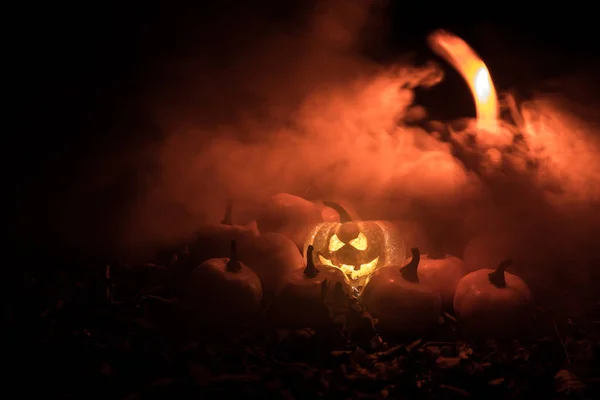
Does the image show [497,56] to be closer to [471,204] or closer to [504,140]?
[504,140]

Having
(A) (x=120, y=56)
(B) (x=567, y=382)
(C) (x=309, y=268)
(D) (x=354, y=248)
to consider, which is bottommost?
(B) (x=567, y=382)

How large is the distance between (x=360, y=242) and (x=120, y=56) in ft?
11.3

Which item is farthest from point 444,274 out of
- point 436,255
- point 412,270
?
point 412,270

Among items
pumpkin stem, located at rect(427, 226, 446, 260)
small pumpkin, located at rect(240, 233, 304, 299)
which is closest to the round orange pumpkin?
pumpkin stem, located at rect(427, 226, 446, 260)

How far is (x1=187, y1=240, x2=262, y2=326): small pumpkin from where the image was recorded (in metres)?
4.15

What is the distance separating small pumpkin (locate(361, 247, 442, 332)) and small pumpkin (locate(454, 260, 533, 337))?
0.23 metres

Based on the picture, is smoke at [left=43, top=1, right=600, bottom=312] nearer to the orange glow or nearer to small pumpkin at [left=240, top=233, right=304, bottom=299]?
the orange glow

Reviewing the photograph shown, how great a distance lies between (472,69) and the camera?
6.66m

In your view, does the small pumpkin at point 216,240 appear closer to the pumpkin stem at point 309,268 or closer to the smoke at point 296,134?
the smoke at point 296,134

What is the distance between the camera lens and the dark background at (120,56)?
623 centimetres

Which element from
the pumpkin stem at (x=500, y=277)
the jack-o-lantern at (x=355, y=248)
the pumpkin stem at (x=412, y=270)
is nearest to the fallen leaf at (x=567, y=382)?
the pumpkin stem at (x=500, y=277)

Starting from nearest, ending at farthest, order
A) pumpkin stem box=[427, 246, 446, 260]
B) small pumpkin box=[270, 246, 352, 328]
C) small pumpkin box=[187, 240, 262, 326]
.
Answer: small pumpkin box=[270, 246, 352, 328]
small pumpkin box=[187, 240, 262, 326]
pumpkin stem box=[427, 246, 446, 260]

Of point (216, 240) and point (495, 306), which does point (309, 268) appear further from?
point (495, 306)

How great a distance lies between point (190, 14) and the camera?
627cm
